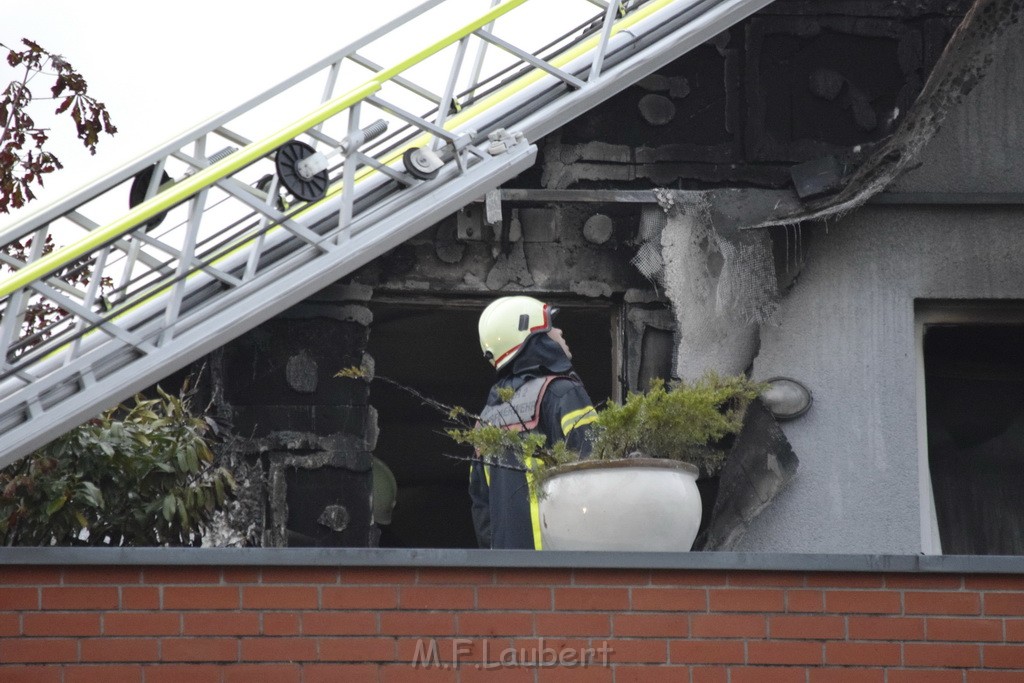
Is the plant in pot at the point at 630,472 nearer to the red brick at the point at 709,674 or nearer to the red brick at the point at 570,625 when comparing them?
the red brick at the point at 570,625

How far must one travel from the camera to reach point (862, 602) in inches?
194

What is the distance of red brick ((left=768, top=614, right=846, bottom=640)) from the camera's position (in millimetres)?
4906

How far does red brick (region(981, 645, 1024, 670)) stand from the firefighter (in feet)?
6.03

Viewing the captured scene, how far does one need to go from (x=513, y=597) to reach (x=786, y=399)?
3.18 m

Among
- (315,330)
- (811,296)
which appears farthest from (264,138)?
(811,296)

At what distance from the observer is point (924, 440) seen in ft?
26.0

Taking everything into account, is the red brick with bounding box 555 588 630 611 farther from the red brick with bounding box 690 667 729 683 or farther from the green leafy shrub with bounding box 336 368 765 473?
the green leafy shrub with bounding box 336 368 765 473

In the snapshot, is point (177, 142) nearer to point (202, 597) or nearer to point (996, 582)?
point (202, 597)

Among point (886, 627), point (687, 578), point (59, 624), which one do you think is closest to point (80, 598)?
point (59, 624)

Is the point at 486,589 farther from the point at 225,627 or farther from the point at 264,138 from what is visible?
the point at 264,138

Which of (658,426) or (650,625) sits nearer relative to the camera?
(650,625)

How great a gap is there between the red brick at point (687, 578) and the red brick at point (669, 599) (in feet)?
0.07

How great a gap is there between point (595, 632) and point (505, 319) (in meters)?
1.97

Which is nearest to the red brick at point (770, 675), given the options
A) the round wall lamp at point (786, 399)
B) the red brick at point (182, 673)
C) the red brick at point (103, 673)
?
the red brick at point (182, 673)
